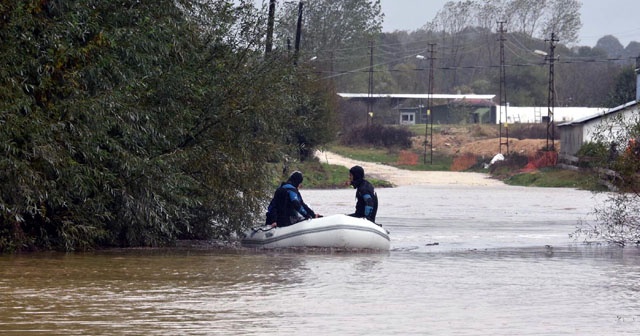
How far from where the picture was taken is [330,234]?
21141 millimetres

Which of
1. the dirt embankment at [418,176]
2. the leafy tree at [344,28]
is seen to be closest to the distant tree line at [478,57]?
the leafy tree at [344,28]

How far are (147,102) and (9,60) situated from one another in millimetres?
2966

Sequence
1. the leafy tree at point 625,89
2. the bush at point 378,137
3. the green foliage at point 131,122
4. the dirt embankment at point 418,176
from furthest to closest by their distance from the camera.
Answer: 1. the bush at point 378,137
2. the leafy tree at point 625,89
3. the dirt embankment at point 418,176
4. the green foliage at point 131,122

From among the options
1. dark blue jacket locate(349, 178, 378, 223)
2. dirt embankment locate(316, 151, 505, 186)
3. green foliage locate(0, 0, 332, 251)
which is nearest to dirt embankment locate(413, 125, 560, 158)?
dirt embankment locate(316, 151, 505, 186)

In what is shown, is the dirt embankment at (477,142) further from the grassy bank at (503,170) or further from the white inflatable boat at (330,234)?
the white inflatable boat at (330,234)

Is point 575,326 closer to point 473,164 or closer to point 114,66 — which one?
point 114,66

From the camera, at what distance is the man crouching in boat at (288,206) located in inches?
840

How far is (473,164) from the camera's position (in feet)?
244

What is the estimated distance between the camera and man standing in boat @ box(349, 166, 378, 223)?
70.0ft

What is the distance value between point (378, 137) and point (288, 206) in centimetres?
6373

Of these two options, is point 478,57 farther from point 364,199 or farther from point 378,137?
point 364,199

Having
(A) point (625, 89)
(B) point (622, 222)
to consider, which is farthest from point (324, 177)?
(A) point (625, 89)

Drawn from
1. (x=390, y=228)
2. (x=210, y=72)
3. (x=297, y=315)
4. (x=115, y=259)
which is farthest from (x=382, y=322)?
(x=390, y=228)

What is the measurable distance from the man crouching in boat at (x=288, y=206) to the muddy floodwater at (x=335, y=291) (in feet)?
2.61
